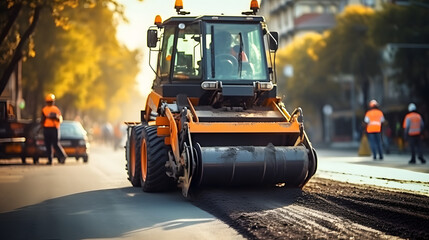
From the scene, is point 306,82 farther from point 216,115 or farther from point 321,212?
point 321,212

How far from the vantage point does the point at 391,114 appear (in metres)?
63.7

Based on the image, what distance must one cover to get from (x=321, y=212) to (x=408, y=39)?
40.0 meters

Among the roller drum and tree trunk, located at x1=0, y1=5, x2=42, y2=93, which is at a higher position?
tree trunk, located at x1=0, y1=5, x2=42, y2=93

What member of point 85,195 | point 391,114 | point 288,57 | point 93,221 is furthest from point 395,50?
point 93,221

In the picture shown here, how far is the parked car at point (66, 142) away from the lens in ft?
93.5

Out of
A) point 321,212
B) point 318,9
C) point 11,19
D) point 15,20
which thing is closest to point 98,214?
point 321,212

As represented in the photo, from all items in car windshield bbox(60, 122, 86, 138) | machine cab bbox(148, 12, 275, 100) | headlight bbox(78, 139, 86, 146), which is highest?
machine cab bbox(148, 12, 275, 100)

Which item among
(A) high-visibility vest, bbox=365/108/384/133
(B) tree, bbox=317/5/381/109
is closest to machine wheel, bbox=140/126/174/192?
(A) high-visibility vest, bbox=365/108/384/133

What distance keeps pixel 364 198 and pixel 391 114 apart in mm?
52029

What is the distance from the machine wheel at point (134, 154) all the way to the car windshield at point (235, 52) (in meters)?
2.03

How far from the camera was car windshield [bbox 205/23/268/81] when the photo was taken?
602 inches

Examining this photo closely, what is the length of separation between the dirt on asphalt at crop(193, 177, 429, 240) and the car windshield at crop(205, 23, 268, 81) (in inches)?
89.3

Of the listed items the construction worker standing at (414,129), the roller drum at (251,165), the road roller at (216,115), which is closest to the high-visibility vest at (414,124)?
the construction worker standing at (414,129)

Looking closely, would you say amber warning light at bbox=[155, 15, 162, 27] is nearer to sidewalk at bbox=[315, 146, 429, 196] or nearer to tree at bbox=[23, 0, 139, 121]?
sidewalk at bbox=[315, 146, 429, 196]
